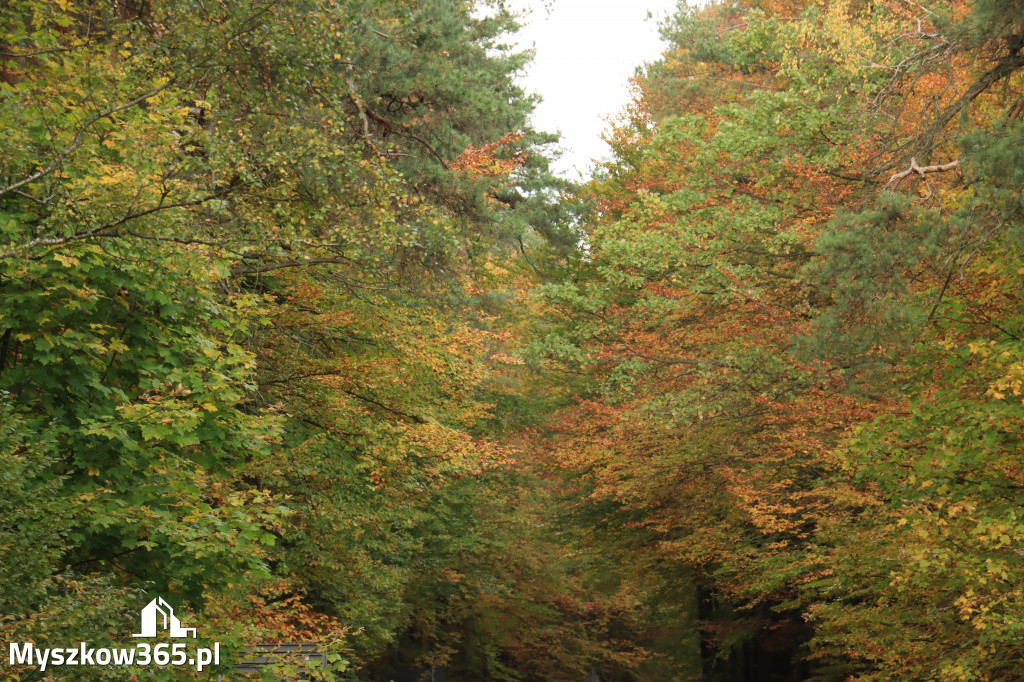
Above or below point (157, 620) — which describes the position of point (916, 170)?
above

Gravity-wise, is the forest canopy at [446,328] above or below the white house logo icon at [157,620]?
above

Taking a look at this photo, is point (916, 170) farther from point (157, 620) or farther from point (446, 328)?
point (157, 620)

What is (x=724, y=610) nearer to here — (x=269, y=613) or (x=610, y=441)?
(x=610, y=441)

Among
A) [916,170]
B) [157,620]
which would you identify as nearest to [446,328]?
[916,170]

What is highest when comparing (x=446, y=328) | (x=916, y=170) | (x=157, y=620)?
(x=446, y=328)

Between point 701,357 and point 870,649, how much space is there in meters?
8.89

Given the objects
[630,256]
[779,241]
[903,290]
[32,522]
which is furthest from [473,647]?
[32,522]

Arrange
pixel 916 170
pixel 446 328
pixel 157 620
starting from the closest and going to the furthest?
pixel 157 620
pixel 916 170
pixel 446 328

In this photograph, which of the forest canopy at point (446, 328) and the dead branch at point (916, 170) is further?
the dead branch at point (916, 170)

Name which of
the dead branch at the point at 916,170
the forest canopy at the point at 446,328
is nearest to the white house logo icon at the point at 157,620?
the forest canopy at the point at 446,328

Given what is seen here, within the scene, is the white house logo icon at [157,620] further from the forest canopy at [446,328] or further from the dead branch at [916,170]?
the dead branch at [916,170]

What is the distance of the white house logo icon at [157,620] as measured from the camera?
28.7 ft

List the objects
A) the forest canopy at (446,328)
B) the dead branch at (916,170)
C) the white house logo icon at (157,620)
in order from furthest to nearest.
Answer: the dead branch at (916,170), the forest canopy at (446,328), the white house logo icon at (157,620)

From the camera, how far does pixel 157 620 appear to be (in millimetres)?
9359
